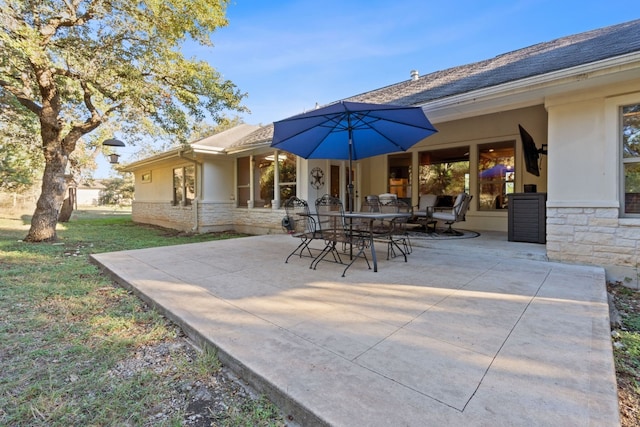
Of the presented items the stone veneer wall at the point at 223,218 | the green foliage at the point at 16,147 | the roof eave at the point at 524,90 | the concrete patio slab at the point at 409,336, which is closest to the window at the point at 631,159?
the roof eave at the point at 524,90

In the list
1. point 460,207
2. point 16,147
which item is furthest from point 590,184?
point 16,147

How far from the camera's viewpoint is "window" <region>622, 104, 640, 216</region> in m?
3.75

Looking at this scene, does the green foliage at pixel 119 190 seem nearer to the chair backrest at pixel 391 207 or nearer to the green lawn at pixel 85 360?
the green lawn at pixel 85 360

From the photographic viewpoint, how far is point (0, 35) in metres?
4.75

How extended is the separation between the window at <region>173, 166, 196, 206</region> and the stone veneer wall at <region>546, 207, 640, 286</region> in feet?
32.2

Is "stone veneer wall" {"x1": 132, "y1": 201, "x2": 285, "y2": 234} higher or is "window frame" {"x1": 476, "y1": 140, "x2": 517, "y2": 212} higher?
"window frame" {"x1": 476, "y1": 140, "x2": 517, "y2": 212}

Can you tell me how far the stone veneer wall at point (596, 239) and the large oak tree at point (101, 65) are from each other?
24.4ft

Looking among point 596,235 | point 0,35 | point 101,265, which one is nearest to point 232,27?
point 0,35

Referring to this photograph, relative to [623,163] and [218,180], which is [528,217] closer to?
[623,163]

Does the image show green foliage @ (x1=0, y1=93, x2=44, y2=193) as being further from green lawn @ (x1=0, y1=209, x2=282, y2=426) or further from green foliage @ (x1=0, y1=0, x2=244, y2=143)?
green lawn @ (x1=0, y1=209, x2=282, y2=426)

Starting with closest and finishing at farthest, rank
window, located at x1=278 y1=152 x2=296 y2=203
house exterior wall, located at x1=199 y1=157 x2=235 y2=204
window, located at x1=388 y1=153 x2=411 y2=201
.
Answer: window, located at x1=278 y1=152 x2=296 y2=203
window, located at x1=388 y1=153 x2=411 y2=201
house exterior wall, located at x1=199 y1=157 x2=235 y2=204

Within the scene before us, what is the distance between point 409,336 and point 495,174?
257 inches

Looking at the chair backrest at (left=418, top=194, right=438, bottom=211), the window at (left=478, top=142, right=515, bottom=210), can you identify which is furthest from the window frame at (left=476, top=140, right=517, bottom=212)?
the chair backrest at (left=418, top=194, right=438, bottom=211)

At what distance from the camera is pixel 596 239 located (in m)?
3.92
